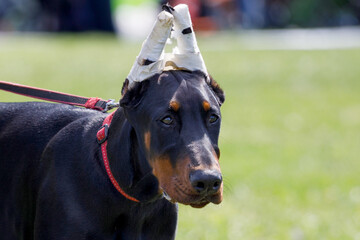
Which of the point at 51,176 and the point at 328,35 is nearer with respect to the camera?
the point at 51,176

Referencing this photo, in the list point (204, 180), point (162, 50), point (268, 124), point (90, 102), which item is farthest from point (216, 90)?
point (268, 124)

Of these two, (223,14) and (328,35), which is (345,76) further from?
(223,14)

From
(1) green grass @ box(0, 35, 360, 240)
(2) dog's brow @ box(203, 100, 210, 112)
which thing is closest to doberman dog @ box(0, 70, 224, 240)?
(2) dog's brow @ box(203, 100, 210, 112)

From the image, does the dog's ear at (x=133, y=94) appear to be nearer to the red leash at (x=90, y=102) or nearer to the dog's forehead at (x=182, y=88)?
the dog's forehead at (x=182, y=88)

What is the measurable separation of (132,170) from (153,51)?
22.8 inches

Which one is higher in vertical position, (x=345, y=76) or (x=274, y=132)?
(x=274, y=132)

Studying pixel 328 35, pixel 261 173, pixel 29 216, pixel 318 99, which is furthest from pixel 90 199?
pixel 328 35

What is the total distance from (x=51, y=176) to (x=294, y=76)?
13687 millimetres

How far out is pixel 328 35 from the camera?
27.4 metres

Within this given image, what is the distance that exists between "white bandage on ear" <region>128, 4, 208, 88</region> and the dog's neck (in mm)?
274

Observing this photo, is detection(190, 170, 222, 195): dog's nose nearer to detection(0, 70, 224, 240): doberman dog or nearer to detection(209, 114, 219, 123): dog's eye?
detection(0, 70, 224, 240): doberman dog

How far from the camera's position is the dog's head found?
133 inches

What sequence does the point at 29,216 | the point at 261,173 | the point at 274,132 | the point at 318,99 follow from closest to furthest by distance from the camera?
the point at 29,216, the point at 261,173, the point at 274,132, the point at 318,99

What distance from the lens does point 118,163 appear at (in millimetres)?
3805
